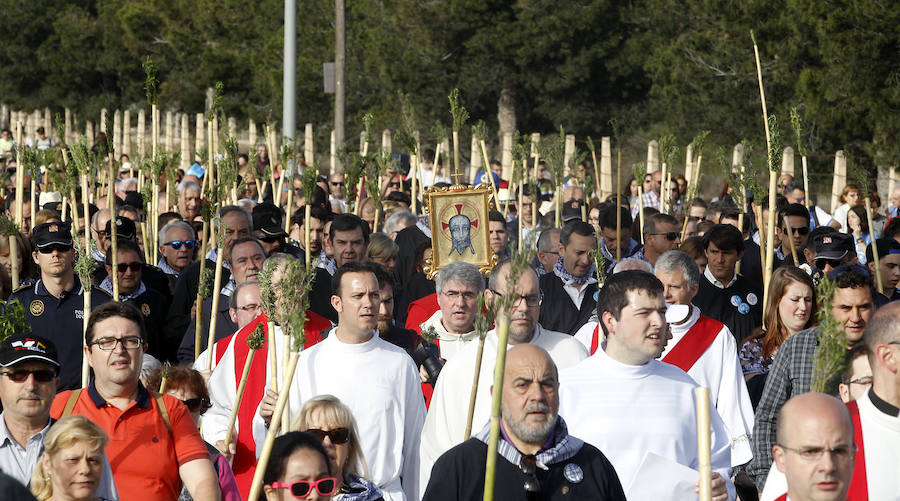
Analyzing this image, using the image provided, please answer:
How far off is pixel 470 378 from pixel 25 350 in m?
1.82

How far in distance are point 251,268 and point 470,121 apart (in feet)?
64.6

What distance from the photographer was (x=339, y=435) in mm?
5004

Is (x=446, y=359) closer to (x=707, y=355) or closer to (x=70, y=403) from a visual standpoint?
(x=707, y=355)

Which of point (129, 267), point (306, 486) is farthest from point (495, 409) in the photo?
point (129, 267)

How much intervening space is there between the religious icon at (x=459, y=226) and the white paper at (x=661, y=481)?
4355mm

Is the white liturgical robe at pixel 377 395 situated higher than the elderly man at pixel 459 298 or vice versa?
the elderly man at pixel 459 298

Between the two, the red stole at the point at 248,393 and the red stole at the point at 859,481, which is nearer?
the red stole at the point at 859,481

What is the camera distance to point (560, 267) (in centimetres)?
827

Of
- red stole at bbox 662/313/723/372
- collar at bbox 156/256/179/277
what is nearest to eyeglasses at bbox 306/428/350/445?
red stole at bbox 662/313/723/372

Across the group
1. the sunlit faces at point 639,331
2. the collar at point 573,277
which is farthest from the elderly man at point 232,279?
the sunlit faces at point 639,331

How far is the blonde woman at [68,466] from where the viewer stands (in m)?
4.04

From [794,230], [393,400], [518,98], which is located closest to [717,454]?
[393,400]

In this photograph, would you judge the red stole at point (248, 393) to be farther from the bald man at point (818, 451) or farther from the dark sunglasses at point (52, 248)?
the bald man at point (818, 451)

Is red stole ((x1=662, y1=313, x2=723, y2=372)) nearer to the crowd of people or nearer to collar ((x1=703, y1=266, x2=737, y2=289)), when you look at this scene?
the crowd of people
